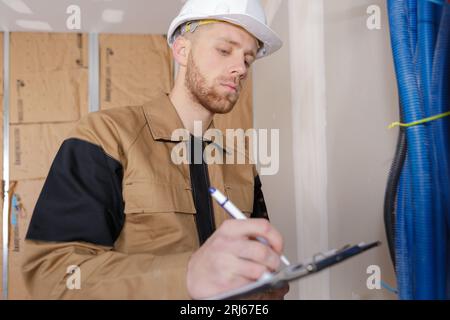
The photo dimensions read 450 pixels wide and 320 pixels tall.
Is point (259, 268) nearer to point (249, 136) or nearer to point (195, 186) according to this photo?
point (195, 186)

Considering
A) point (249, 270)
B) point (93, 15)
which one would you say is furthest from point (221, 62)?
point (93, 15)

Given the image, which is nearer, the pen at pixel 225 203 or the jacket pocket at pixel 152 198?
the pen at pixel 225 203

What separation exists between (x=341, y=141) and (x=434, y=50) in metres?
0.52

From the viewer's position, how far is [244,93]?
8.89 feet

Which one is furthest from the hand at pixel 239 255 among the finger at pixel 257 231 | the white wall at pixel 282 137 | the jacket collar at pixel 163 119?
the white wall at pixel 282 137

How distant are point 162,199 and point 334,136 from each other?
597 millimetres

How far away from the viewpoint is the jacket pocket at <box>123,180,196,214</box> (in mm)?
908

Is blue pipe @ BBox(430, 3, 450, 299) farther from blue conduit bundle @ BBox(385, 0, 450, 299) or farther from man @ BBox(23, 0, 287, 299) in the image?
man @ BBox(23, 0, 287, 299)

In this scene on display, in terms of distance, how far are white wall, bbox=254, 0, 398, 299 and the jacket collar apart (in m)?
0.43

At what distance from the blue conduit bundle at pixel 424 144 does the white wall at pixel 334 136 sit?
0.23 metres

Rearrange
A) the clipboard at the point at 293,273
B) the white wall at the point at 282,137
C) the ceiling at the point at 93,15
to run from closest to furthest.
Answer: the clipboard at the point at 293,273 < the white wall at the point at 282,137 < the ceiling at the point at 93,15

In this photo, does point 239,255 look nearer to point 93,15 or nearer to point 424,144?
point 424,144

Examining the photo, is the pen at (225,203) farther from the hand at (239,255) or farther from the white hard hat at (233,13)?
the white hard hat at (233,13)

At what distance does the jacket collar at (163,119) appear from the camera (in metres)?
1.03
